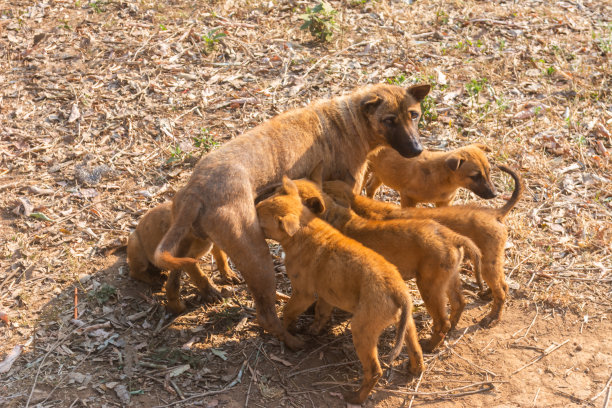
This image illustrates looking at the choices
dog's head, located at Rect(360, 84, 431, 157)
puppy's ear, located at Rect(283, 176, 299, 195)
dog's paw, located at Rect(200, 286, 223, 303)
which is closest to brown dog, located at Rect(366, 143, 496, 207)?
dog's head, located at Rect(360, 84, 431, 157)

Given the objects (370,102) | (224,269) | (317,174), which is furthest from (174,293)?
(370,102)

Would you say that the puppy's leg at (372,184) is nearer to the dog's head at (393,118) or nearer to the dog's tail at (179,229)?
the dog's head at (393,118)

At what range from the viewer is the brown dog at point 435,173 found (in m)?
8.39

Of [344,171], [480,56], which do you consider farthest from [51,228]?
[480,56]

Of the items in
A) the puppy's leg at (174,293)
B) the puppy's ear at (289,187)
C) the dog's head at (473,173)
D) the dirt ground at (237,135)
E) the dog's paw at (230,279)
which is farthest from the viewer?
the dog's head at (473,173)

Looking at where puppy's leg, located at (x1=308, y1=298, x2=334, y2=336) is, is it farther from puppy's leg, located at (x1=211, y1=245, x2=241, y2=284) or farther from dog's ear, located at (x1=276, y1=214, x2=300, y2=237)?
puppy's leg, located at (x1=211, y1=245, x2=241, y2=284)

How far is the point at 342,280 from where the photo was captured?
6.21 meters

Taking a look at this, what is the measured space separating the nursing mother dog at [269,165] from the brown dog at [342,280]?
0.84 feet

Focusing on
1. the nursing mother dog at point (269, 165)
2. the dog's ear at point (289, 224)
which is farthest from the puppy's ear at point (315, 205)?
the nursing mother dog at point (269, 165)

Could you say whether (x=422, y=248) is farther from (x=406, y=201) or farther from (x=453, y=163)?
(x=406, y=201)

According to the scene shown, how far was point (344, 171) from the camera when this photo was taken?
27.0 ft

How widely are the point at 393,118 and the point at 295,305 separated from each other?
278 cm

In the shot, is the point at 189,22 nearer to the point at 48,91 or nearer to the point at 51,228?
the point at 48,91

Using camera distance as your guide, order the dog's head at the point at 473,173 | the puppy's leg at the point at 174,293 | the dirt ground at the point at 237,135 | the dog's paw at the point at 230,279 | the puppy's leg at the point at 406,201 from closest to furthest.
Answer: the dirt ground at the point at 237,135 < the puppy's leg at the point at 174,293 < the dog's paw at the point at 230,279 < the dog's head at the point at 473,173 < the puppy's leg at the point at 406,201
